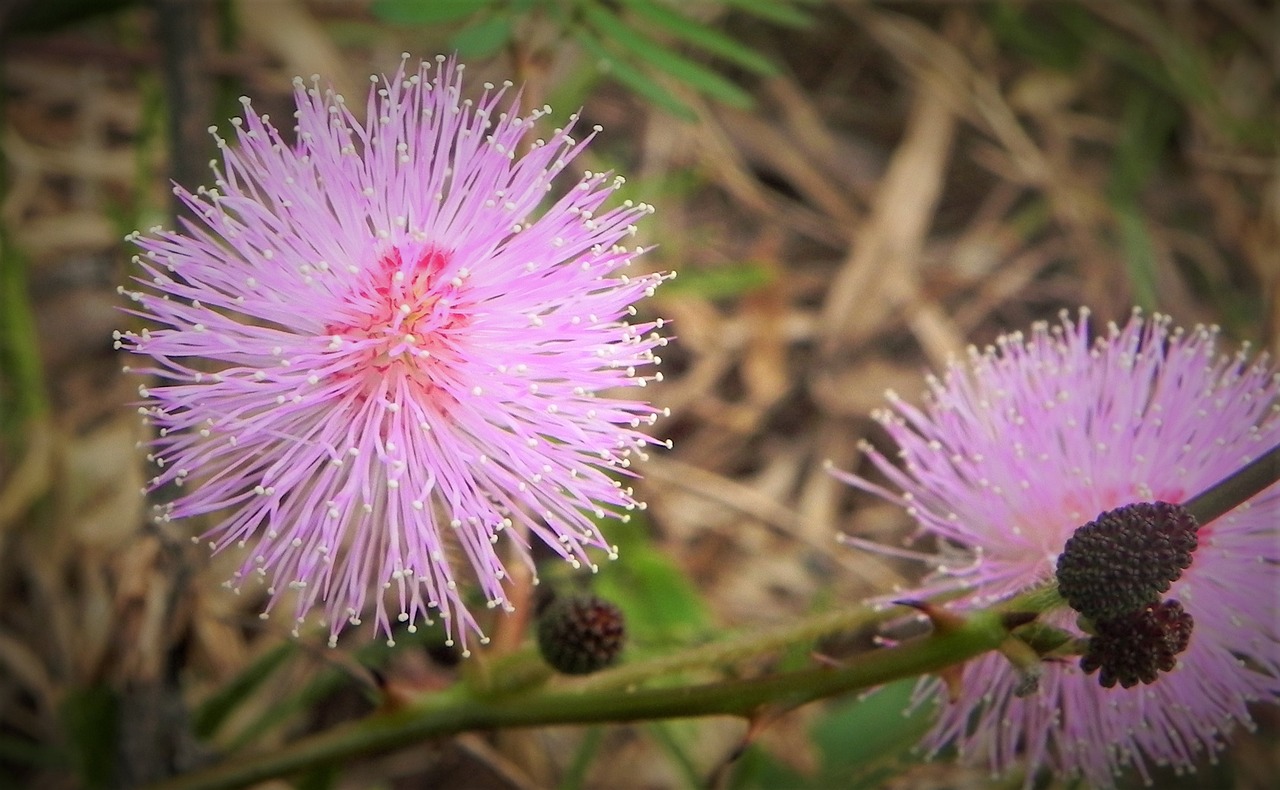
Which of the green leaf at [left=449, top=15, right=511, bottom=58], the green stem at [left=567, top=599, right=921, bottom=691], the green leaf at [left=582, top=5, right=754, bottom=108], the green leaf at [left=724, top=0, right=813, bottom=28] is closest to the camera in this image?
the green stem at [left=567, top=599, right=921, bottom=691]

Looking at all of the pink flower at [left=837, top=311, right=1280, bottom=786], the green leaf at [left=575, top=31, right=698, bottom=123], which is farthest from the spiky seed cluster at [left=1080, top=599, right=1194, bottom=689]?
the green leaf at [left=575, top=31, right=698, bottom=123]

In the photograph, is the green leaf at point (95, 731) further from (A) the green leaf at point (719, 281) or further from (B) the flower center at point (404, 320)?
(A) the green leaf at point (719, 281)

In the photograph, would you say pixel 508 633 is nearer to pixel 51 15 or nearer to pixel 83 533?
pixel 83 533

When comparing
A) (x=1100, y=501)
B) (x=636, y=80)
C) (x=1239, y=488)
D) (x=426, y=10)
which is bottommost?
(x=1239, y=488)

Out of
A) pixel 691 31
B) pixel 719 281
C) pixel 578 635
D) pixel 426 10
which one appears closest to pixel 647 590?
pixel 719 281

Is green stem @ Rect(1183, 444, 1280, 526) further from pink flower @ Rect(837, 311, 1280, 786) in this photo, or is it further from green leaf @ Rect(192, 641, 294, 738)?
green leaf @ Rect(192, 641, 294, 738)

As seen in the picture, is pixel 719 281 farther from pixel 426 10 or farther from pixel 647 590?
pixel 426 10
